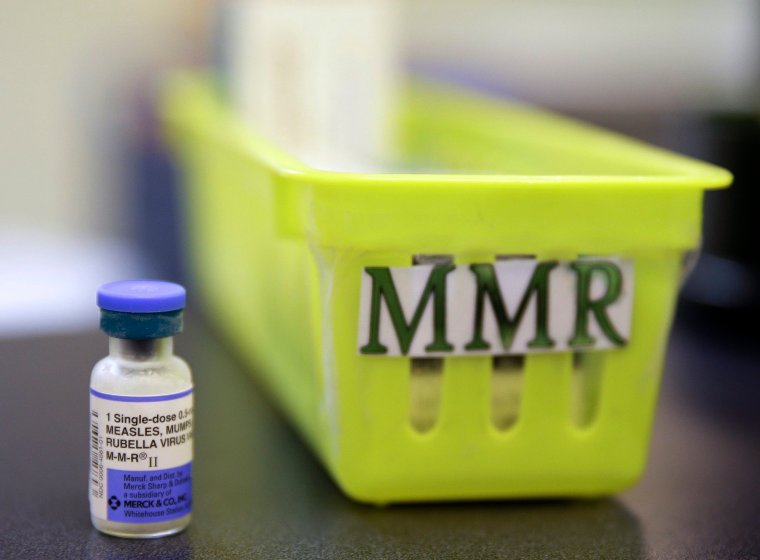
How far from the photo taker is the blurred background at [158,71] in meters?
2.09

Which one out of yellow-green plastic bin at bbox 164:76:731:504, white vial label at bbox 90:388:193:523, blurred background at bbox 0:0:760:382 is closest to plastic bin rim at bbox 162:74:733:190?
yellow-green plastic bin at bbox 164:76:731:504

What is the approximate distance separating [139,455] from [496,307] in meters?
0.22

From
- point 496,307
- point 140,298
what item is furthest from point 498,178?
point 140,298

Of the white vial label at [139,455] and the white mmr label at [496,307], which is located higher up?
the white mmr label at [496,307]

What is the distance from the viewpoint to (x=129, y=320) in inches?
22.8

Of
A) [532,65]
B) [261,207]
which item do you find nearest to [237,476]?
[261,207]

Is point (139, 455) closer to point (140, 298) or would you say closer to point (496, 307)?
point (140, 298)

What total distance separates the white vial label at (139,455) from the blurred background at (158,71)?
4.25 feet

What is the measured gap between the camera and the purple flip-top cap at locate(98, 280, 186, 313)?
0.57 metres

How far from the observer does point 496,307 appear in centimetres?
62

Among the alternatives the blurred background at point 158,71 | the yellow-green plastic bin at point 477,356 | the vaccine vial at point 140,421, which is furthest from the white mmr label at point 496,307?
the blurred background at point 158,71

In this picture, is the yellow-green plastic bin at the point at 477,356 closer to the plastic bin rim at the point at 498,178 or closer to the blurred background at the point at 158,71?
the plastic bin rim at the point at 498,178

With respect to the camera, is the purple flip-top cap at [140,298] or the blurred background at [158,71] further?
the blurred background at [158,71]

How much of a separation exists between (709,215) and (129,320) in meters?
0.69
